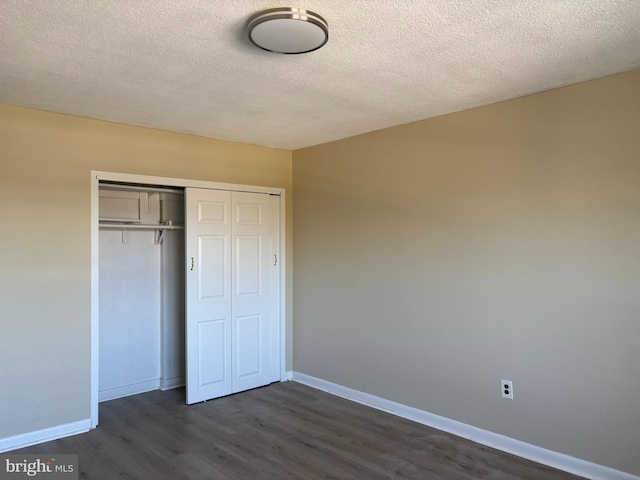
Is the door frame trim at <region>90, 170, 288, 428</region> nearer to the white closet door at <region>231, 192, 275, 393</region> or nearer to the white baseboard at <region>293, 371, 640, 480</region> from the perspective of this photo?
the white closet door at <region>231, 192, 275, 393</region>

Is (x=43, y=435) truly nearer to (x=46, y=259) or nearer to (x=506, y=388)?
(x=46, y=259)

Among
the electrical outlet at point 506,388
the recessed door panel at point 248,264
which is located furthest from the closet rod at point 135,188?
the electrical outlet at point 506,388

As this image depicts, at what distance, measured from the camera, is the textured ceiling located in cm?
201

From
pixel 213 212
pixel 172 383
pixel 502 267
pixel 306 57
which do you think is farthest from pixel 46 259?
pixel 502 267

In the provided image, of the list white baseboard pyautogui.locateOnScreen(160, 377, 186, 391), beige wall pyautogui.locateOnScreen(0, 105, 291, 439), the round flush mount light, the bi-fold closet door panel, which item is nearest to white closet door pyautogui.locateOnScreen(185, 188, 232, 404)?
the bi-fold closet door panel

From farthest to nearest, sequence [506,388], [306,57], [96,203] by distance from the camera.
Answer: [96,203]
[506,388]
[306,57]

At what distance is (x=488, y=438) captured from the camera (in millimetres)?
3342

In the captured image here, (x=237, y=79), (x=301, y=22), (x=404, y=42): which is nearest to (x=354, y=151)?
(x=237, y=79)

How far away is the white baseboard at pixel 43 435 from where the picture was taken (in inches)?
129

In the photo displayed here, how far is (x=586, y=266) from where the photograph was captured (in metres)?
2.90

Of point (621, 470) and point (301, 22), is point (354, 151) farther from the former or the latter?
point (621, 470)

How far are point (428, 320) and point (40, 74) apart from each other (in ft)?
10.5

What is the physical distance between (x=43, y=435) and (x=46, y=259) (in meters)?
1.31

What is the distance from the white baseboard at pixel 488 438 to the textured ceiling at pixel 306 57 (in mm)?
2398
